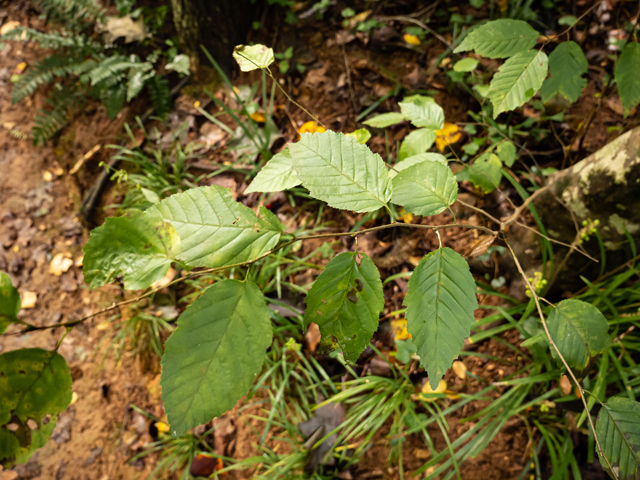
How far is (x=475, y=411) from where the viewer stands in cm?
167

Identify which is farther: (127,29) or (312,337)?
(127,29)

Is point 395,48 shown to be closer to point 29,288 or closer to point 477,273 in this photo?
point 477,273

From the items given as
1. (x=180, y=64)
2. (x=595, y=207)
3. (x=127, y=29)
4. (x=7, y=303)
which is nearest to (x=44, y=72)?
(x=127, y=29)

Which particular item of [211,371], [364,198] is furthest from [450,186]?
[211,371]

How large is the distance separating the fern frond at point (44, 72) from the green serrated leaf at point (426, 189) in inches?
119

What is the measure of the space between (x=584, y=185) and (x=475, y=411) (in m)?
1.19

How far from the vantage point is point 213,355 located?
26.4 inches

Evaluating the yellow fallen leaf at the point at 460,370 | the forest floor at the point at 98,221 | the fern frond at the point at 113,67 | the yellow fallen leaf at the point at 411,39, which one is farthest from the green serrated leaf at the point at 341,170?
the fern frond at the point at 113,67

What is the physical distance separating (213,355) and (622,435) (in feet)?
3.22

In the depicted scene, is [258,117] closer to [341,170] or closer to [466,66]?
[466,66]

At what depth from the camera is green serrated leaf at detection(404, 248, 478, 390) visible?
0.71m

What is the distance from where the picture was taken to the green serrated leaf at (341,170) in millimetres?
775

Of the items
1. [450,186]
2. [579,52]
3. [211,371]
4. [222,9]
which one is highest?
[222,9]

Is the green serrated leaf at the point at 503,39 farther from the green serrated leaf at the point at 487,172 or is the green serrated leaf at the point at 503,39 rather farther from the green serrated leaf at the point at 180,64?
the green serrated leaf at the point at 180,64
